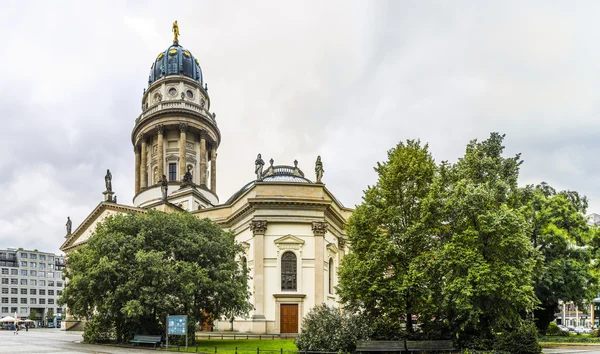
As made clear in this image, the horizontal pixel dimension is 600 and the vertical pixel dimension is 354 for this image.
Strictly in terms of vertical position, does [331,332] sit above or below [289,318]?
above

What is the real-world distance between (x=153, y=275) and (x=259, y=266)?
500 inches

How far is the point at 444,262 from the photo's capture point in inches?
918

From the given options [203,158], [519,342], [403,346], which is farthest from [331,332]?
[203,158]

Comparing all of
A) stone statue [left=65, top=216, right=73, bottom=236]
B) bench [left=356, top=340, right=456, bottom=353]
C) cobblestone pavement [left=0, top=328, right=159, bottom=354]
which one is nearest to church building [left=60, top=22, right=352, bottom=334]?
stone statue [left=65, top=216, right=73, bottom=236]

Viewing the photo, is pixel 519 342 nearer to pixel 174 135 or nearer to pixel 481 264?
pixel 481 264

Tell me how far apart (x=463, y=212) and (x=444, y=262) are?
8.82 feet

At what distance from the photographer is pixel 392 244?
82.0ft

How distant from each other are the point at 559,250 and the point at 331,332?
21.4m

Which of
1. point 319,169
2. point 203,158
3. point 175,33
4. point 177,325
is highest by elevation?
point 175,33

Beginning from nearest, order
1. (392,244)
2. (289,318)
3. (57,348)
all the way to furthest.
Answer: (392,244), (57,348), (289,318)

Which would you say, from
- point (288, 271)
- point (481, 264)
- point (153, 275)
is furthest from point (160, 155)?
point (481, 264)

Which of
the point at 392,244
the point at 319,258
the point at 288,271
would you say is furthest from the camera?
the point at 288,271

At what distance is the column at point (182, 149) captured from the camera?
62.6 m

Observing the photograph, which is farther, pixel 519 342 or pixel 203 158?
pixel 203 158
